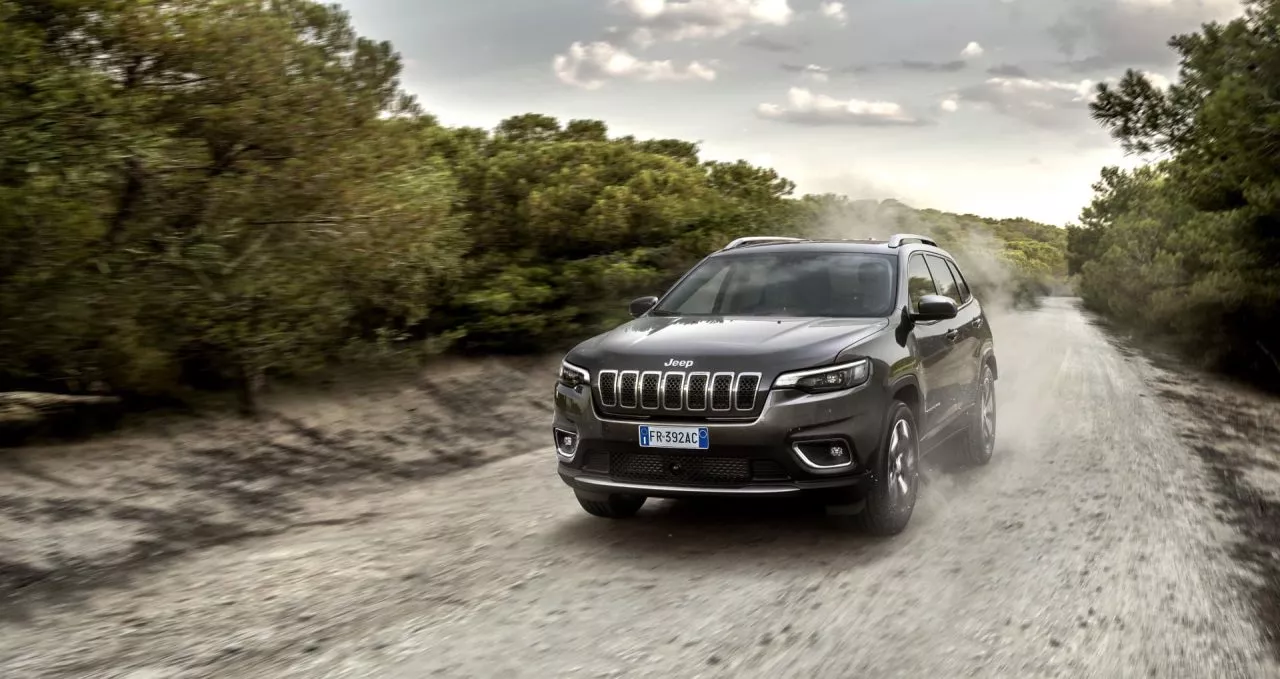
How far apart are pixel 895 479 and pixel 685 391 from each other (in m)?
1.41

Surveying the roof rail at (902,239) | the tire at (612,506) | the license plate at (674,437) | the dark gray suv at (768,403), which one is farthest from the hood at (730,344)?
the roof rail at (902,239)

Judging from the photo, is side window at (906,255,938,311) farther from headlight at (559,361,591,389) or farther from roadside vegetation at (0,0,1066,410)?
roadside vegetation at (0,0,1066,410)

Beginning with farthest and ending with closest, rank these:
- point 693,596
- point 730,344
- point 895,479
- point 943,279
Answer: point 943,279
point 895,479
point 730,344
point 693,596

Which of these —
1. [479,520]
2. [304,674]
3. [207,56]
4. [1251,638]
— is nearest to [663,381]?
[479,520]

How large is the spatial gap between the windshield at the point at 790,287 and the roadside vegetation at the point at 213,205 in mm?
3836

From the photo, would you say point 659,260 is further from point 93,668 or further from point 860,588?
point 93,668

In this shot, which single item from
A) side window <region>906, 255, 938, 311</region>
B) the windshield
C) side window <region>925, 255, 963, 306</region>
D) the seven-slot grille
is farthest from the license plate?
side window <region>925, 255, 963, 306</region>

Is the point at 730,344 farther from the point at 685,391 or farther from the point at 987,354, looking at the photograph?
the point at 987,354

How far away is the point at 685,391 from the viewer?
619cm

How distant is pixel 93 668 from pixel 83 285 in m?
4.35

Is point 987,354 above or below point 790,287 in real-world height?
below

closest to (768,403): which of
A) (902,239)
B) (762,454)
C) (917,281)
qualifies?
(762,454)

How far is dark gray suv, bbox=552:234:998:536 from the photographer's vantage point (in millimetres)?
6141

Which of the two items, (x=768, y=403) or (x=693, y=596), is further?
(x=768, y=403)
